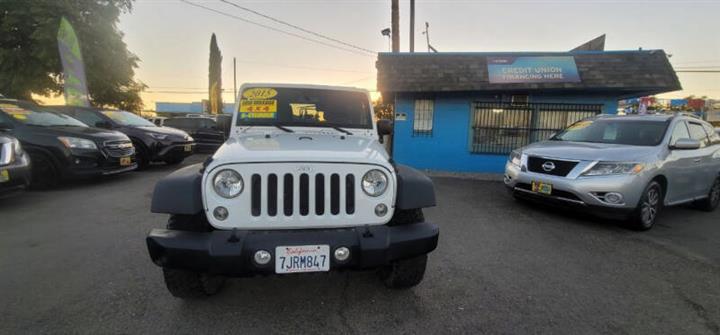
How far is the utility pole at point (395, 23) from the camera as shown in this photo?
12.4 metres

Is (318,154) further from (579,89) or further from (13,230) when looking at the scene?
(579,89)

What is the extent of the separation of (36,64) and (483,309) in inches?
926

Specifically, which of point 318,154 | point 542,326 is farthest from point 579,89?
point 318,154

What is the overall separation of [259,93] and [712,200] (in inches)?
302

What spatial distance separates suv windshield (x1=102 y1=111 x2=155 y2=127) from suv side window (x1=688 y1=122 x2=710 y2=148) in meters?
11.1

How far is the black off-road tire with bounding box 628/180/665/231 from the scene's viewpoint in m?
4.57

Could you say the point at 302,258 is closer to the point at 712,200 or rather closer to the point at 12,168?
the point at 12,168

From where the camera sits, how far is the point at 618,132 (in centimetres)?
541

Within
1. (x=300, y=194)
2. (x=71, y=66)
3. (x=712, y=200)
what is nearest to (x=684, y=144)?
(x=712, y=200)

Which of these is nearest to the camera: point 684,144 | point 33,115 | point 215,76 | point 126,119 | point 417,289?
point 417,289

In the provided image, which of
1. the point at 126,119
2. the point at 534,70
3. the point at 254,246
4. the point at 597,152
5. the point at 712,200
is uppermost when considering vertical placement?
the point at 534,70

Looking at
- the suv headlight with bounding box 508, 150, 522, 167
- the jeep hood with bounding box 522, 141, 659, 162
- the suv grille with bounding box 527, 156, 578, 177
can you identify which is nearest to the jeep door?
the jeep hood with bounding box 522, 141, 659, 162

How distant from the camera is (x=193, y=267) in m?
2.08

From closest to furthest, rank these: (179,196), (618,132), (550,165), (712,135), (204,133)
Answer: (179,196) < (550,165) < (618,132) < (712,135) < (204,133)
